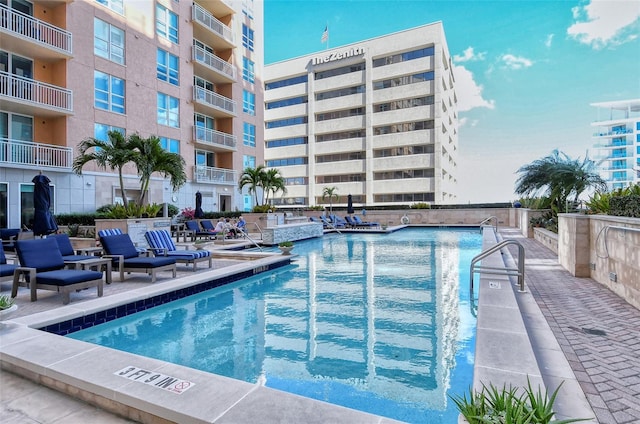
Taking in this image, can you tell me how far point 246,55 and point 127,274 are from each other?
2501 cm

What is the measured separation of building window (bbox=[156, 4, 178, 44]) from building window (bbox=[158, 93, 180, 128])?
3690 millimetres

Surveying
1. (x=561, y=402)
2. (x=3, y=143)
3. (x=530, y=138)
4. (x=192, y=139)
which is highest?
(x=530, y=138)

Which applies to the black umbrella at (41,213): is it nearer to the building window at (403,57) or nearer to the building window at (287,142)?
the building window at (287,142)

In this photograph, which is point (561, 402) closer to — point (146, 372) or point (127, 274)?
point (146, 372)

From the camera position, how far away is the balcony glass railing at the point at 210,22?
78.1 ft

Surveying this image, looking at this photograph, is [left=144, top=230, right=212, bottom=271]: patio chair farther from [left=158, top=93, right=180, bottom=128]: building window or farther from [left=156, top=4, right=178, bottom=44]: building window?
[left=156, top=4, right=178, bottom=44]: building window

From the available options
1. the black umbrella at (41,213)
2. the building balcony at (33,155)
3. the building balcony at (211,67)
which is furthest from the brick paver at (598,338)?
the building balcony at (211,67)

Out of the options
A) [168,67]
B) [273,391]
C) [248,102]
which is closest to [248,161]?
[248,102]

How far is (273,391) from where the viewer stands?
273 centimetres

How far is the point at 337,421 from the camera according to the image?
2322 mm

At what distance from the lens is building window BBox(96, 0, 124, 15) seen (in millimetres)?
18361

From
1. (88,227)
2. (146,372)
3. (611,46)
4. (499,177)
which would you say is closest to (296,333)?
(146,372)

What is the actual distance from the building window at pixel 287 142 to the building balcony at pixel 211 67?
18.8 meters

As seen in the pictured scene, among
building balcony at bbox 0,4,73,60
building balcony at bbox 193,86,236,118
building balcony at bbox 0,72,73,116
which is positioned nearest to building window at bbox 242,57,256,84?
building balcony at bbox 193,86,236,118
